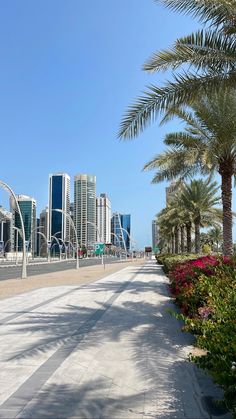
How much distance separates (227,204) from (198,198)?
608 inches

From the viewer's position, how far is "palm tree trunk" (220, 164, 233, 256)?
54.2 feet

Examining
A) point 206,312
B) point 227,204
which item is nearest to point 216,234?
point 227,204

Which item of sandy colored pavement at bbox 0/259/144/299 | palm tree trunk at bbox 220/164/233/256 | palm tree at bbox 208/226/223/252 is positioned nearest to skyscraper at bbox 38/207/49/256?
palm tree at bbox 208/226/223/252

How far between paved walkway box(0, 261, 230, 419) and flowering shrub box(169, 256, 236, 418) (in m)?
0.62

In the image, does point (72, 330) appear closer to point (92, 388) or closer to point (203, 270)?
point (203, 270)

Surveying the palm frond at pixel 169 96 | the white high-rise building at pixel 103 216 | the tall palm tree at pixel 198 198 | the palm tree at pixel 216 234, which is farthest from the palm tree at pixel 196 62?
the white high-rise building at pixel 103 216

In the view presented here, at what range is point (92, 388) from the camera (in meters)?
5.26

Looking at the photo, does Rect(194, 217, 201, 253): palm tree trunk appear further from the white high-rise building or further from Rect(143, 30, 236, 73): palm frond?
the white high-rise building

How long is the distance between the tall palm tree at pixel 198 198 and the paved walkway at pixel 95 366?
21043 millimetres

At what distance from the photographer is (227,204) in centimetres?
1661

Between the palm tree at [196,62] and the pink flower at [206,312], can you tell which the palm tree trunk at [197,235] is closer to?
the palm tree at [196,62]

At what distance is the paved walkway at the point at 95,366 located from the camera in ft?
15.1

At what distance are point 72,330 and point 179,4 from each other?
6924 mm

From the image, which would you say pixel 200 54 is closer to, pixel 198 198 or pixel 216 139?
pixel 216 139
